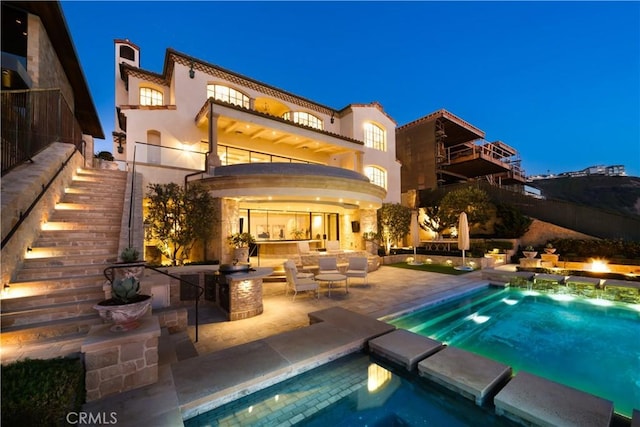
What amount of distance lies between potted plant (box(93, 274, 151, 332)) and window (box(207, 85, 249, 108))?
573 inches

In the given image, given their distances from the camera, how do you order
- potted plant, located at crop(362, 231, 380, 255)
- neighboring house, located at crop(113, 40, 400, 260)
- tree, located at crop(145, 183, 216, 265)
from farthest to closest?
potted plant, located at crop(362, 231, 380, 255) < neighboring house, located at crop(113, 40, 400, 260) < tree, located at crop(145, 183, 216, 265)

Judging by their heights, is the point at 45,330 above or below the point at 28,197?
below

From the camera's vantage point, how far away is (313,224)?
18703 millimetres

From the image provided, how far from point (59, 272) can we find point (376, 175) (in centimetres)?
1935

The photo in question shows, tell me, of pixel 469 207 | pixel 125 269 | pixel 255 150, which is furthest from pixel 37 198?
pixel 469 207

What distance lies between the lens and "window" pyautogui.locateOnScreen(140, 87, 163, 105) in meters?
16.1

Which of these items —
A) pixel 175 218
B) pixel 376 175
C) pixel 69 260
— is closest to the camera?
pixel 69 260

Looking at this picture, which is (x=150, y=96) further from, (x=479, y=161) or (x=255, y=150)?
(x=479, y=161)

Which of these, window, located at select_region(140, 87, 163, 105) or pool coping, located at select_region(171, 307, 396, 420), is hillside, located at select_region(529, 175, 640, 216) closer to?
pool coping, located at select_region(171, 307, 396, 420)

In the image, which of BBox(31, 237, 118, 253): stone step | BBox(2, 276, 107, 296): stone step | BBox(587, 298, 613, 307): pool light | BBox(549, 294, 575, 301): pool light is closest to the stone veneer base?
BBox(2, 276, 107, 296): stone step

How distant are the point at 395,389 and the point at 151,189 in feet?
35.3

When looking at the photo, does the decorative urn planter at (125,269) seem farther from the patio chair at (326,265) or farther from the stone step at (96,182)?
the patio chair at (326,265)

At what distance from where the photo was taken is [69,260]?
5.64 meters

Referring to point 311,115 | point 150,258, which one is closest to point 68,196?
point 150,258
